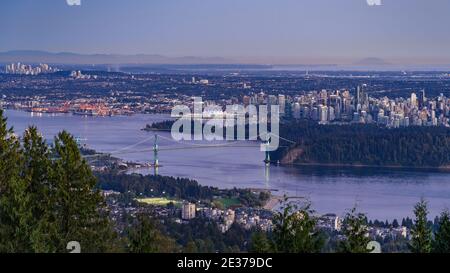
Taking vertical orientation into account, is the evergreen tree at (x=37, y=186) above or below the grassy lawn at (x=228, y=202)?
above

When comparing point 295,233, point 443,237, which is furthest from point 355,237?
point 443,237

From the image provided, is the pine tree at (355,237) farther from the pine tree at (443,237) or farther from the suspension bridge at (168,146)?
the suspension bridge at (168,146)

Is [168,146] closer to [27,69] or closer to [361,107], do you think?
[361,107]

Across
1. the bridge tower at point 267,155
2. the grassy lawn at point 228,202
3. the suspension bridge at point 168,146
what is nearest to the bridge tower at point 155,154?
the suspension bridge at point 168,146

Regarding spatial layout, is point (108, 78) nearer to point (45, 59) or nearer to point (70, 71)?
point (70, 71)
